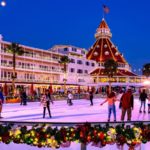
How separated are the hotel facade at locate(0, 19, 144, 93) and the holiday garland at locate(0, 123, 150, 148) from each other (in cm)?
4672

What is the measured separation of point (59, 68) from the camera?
78.3m

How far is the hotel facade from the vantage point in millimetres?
62688

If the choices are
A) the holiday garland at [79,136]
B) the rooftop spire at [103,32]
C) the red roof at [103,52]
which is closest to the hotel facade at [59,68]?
the red roof at [103,52]

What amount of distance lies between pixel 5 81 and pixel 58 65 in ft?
71.5

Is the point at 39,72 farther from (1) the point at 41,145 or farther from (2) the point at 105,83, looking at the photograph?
(1) the point at 41,145

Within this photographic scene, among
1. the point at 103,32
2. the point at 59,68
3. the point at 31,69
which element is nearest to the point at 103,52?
the point at 103,32

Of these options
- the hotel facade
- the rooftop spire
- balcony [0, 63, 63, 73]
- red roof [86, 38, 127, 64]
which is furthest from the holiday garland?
the rooftop spire

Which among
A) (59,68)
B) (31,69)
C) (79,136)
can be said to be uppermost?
(59,68)

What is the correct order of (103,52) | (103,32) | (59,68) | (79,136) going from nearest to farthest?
(79,136) → (59,68) → (103,52) → (103,32)

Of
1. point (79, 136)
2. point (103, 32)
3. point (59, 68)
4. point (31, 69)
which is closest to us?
point (79, 136)

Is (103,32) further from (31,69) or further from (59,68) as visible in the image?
(31,69)

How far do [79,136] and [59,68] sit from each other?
2765 inches

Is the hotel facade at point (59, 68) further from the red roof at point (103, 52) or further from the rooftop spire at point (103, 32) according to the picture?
the rooftop spire at point (103, 32)

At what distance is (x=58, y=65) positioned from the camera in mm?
78500
